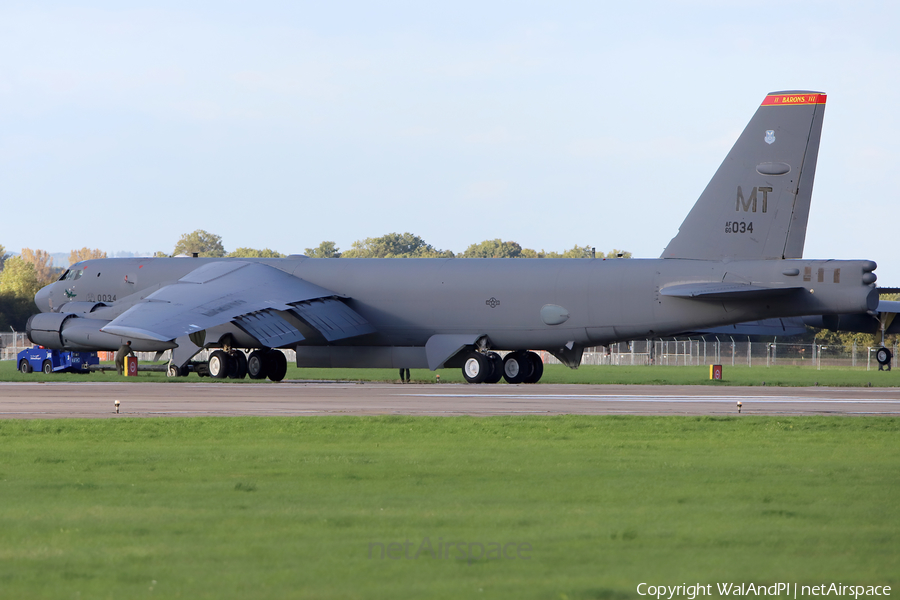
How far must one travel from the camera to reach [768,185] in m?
32.2

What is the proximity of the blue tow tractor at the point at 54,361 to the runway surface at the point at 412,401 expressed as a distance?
12.5 meters

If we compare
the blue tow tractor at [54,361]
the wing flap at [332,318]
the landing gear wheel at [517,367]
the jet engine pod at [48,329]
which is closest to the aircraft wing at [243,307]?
the wing flap at [332,318]

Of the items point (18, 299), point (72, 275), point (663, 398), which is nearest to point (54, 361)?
point (72, 275)

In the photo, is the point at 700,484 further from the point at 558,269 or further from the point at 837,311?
the point at 558,269

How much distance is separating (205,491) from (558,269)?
25719 millimetres

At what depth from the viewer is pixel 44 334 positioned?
37438mm

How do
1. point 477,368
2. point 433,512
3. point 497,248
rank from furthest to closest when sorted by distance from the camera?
point 497,248, point 477,368, point 433,512

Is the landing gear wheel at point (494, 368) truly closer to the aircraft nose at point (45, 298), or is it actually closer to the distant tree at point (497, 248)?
the aircraft nose at point (45, 298)

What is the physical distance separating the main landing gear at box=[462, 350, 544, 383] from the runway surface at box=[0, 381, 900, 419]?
2590mm

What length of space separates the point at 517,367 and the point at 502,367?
566 millimetres

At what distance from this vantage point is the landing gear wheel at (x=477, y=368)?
117 feet

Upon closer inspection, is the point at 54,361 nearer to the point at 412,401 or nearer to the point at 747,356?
the point at 412,401

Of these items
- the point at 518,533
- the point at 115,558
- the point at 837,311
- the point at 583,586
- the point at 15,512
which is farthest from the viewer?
the point at 837,311

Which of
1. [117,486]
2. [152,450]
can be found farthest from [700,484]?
[152,450]
